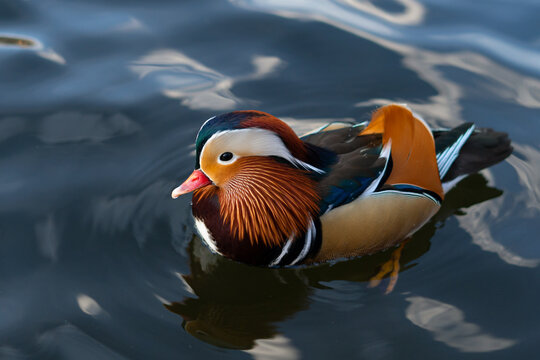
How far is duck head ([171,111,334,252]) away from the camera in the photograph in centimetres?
365

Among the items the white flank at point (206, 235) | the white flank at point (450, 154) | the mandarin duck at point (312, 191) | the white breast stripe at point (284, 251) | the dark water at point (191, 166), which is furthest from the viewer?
the white flank at point (450, 154)

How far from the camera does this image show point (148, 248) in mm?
4051

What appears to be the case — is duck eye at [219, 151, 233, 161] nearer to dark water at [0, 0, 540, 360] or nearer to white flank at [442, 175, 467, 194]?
dark water at [0, 0, 540, 360]

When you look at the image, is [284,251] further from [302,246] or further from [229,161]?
[229,161]

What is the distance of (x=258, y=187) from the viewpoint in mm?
3885

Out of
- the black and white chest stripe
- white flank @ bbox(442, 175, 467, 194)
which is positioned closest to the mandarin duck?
the black and white chest stripe

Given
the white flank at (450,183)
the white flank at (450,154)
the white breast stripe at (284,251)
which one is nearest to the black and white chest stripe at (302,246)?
the white breast stripe at (284,251)

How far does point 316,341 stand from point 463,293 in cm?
98

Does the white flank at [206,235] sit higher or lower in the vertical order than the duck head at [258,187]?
lower

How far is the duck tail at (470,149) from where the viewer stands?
432 centimetres

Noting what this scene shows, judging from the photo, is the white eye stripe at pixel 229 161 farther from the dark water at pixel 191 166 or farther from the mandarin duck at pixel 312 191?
Answer: the dark water at pixel 191 166

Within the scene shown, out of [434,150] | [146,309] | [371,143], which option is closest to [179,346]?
[146,309]

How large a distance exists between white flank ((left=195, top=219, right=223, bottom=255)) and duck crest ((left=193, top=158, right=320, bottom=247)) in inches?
4.8

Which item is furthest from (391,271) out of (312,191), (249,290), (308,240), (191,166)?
(191,166)
